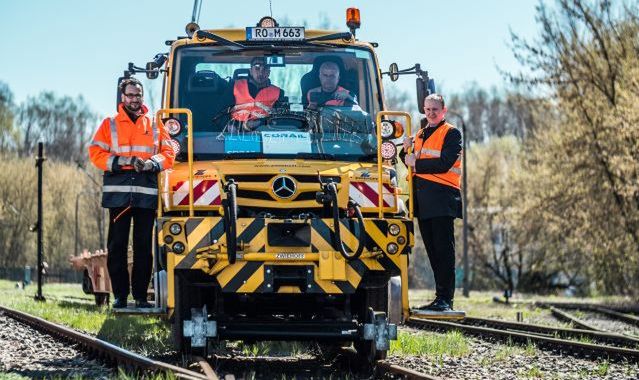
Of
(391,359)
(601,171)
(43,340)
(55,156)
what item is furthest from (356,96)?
(55,156)

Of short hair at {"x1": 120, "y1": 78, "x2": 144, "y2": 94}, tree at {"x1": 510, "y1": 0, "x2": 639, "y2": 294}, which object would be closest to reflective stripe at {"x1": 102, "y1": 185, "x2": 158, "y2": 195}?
short hair at {"x1": 120, "y1": 78, "x2": 144, "y2": 94}

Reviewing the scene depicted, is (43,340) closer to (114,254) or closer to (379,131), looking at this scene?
(114,254)

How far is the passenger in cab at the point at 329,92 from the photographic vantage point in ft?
35.8

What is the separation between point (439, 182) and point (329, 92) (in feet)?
4.53

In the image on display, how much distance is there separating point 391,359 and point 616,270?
26.8 m

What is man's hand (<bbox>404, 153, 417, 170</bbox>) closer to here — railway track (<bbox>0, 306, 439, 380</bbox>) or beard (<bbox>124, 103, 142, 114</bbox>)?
railway track (<bbox>0, 306, 439, 380</bbox>)

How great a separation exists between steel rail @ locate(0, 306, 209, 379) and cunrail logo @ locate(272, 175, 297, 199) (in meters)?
1.77

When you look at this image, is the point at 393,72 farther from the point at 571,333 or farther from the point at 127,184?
the point at 571,333

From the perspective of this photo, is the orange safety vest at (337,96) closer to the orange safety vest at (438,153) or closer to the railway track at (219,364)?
the orange safety vest at (438,153)

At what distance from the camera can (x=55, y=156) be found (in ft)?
319

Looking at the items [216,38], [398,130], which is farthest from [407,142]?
[216,38]

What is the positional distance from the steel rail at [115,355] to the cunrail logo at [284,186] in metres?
1.77

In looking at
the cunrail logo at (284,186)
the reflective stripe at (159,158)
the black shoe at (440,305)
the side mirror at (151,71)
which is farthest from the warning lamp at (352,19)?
the black shoe at (440,305)

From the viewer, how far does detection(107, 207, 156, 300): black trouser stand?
11.0 m
